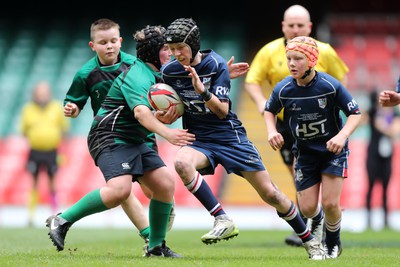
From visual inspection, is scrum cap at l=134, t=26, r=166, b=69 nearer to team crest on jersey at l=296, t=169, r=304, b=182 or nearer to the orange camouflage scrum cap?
the orange camouflage scrum cap

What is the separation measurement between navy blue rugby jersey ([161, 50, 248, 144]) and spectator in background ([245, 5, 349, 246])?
1.66 metres

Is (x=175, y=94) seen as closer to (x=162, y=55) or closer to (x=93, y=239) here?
(x=162, y=55)

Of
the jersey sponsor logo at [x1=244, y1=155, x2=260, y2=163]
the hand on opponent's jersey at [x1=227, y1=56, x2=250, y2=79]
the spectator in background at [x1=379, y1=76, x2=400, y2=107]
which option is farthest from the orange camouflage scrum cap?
the jersey sponsor logo at [x1=244, y1=155, x2=260, y2=163]

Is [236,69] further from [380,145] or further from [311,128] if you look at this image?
[380,145]

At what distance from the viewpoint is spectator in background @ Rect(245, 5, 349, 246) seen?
8.87m

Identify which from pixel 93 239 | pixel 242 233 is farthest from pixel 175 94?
pixel 242 233

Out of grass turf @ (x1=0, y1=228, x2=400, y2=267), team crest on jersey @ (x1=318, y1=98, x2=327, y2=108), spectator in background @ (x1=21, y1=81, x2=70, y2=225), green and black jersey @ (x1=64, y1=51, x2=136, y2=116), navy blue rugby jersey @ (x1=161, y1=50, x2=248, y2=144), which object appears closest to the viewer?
grass turf @ (x1=0, y1=228, x2=400, y2=267)

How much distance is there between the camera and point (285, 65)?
9188mm

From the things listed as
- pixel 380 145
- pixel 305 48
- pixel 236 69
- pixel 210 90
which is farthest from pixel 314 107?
pixel 380 145

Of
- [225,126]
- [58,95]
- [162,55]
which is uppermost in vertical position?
[162,55]

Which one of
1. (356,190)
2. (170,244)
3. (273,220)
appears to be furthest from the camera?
(356,190)

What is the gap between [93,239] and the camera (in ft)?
33.9

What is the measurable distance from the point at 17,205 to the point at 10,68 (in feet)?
20.0

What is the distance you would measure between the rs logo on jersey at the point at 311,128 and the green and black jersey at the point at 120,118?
46.3 inches
